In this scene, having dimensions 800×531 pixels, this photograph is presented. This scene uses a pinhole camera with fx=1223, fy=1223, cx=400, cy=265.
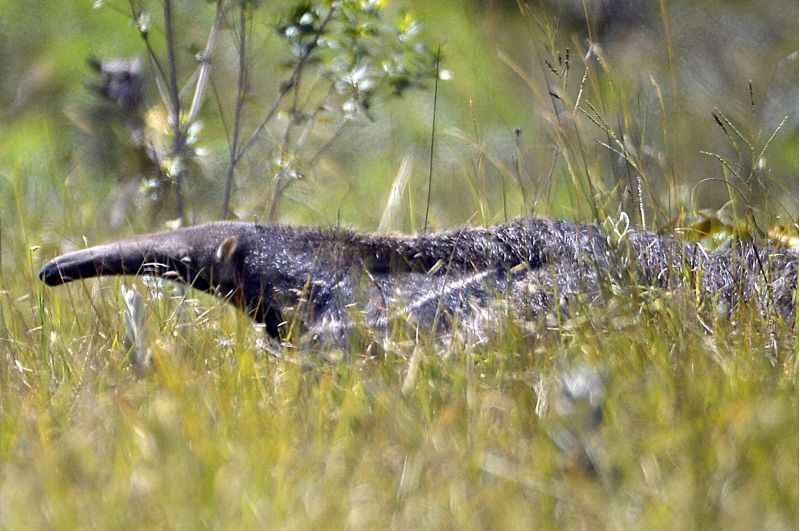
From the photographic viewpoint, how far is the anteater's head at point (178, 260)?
3881 millimetres

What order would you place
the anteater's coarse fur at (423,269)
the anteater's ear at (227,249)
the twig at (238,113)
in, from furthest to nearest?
the twig at (238,113) → the anteater's ear at (227,249) → the anteater's coarse fur at (423,269)

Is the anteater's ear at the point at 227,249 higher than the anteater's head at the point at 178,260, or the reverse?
the anteater's ear at the point at 227,249

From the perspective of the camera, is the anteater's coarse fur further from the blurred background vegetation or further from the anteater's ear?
the blurred background vegetation

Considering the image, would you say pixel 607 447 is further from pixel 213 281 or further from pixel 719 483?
pixel 213 281

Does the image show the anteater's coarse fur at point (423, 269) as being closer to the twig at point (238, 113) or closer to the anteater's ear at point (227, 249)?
the anteater's ear at point (227, 249)

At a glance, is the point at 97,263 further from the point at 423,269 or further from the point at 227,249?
the point at 423,269

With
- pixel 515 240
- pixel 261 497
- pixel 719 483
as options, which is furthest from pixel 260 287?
pixel 719 483

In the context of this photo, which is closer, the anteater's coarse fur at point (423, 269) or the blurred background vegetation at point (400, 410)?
the blurred background vegetation at point (400, 410)

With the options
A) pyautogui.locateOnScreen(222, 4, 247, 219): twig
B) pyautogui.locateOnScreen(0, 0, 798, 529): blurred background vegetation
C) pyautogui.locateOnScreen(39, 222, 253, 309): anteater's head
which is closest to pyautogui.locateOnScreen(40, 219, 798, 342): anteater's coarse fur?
pyautogui.locateOnScreen(39, 222, 253, 309): anteater's head

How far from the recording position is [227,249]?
151 inches

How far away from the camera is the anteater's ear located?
3828mm

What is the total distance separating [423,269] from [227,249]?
2.03 ft

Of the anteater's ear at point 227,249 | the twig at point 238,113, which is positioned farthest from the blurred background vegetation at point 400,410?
the anteater's ear at point 227,249

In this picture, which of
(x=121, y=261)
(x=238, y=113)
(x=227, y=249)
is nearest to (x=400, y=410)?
(x=227, y=249)
